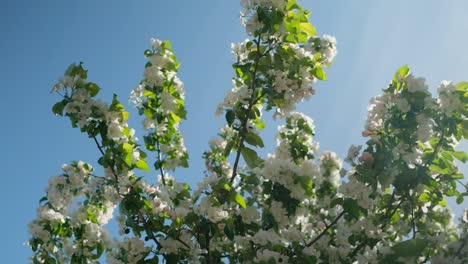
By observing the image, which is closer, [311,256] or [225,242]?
[311,256]

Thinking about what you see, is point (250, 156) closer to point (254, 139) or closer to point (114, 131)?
point (254, 139)

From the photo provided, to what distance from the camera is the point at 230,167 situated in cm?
565

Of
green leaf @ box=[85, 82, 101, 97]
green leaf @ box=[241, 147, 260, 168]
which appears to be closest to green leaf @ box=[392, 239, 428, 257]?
green leaf @ box=[241, 147, 260, 168]

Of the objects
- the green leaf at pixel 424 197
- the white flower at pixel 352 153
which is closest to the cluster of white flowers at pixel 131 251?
the white flower at pixel 352 153

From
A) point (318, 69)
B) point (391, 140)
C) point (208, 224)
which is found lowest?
point (208, 224)

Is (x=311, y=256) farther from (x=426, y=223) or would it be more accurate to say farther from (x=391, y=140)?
(x=426, y=223)

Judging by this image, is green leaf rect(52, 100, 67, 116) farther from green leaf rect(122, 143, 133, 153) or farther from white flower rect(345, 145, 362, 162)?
white flower rect(345, 145, 362, 162)

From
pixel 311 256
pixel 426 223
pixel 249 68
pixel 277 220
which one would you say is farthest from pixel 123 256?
pixel 426 223

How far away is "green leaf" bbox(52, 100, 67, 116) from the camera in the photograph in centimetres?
441

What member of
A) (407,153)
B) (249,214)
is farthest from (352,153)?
(249,214)

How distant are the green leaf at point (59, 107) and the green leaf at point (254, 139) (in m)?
1.68

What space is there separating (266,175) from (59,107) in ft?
6.49

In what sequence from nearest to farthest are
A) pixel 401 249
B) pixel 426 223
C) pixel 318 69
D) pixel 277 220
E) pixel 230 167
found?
pixel 401 249, pixel 277 220, pixel 318 69, pixel 426 223, pixel 230 167

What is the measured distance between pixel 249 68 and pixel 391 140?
1.41 metres
